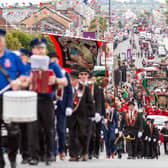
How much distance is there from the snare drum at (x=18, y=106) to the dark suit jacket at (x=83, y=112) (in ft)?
14.0

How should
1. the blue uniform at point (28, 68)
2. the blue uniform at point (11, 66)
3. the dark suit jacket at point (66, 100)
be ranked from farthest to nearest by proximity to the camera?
the dark suit jacket at point (66, 100) → the blue uniform at point (28, 68) → the blue uniform at point (11, 66)

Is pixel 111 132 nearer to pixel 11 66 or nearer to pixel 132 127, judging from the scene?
pixel 132 127

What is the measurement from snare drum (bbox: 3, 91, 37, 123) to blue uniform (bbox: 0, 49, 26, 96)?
70 cm

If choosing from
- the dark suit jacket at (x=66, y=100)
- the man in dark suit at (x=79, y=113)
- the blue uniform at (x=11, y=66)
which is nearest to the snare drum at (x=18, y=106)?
the blue uniform at (x=11, y=66)

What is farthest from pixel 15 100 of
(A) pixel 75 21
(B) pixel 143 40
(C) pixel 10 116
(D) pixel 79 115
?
(B) pixel 143 40

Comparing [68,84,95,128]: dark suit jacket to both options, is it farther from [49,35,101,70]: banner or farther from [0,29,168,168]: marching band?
[49,35,101,70]: banner

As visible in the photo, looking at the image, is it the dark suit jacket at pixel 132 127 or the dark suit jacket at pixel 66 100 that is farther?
the dark suit jacket at pixel 132 127

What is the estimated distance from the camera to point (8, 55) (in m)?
8.99

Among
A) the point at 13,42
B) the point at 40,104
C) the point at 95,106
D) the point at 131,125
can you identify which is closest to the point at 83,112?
the point at 95,106

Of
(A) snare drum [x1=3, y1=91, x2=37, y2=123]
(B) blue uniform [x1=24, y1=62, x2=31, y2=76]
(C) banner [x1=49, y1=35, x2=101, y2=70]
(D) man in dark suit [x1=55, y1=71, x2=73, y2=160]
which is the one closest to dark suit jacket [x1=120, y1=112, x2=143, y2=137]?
(C) banner [x1=49, y1=35, x2=101, y2=70]

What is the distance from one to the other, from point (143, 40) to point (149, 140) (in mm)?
128238

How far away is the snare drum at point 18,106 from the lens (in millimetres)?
8172

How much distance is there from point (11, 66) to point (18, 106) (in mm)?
956

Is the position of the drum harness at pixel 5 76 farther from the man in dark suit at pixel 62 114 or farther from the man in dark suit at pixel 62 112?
the man in dark suit at pixel 62 114
